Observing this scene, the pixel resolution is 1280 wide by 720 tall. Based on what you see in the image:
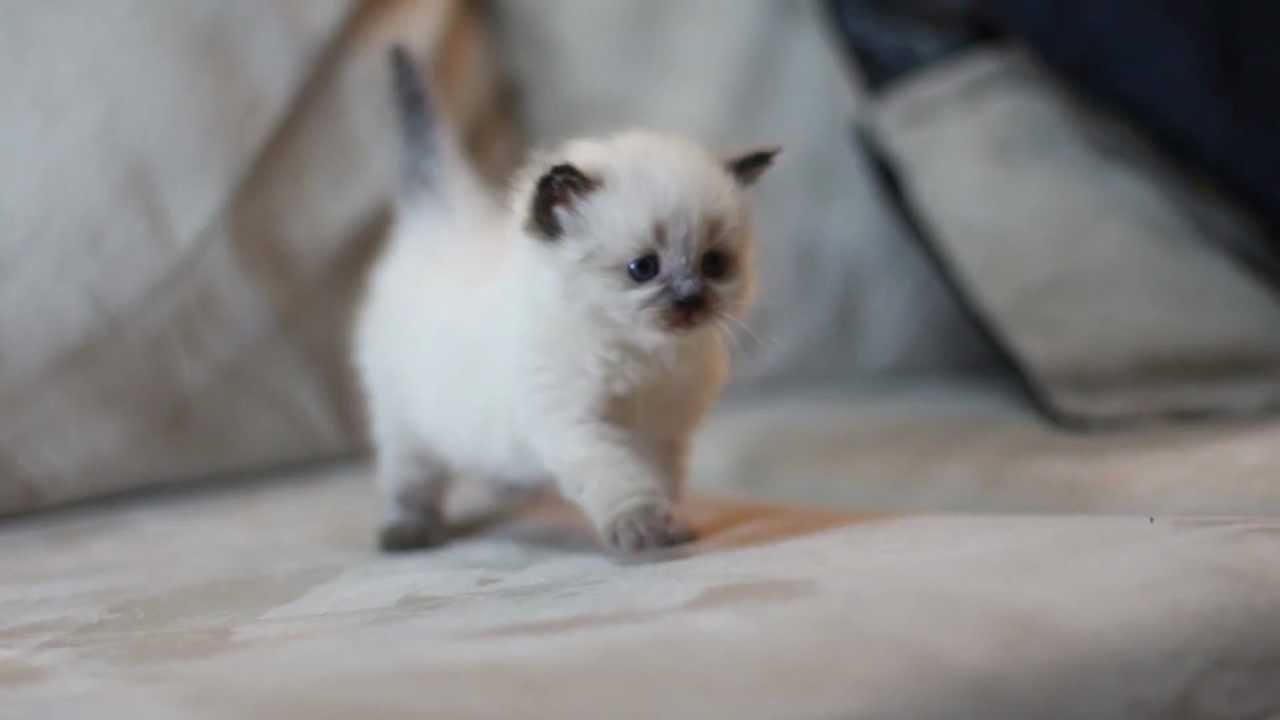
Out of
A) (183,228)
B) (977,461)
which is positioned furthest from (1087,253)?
(183,228)

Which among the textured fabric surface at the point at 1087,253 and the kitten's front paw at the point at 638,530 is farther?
the textured fabric surface at the point at 1087,253

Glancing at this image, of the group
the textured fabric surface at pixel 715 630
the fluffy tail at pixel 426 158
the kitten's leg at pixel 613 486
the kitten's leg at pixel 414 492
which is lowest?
the textured fabric surface at pixel 715 630

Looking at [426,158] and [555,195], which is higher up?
[426,158]

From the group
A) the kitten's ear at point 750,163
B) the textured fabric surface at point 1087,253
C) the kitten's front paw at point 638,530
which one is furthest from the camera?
the textured fabric surface at point 1087,253

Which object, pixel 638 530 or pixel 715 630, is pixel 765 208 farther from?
pixel 715 630

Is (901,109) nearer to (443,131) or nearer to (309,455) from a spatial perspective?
(443,131)

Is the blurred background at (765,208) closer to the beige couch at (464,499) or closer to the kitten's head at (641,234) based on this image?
the beige couch at (464,499)

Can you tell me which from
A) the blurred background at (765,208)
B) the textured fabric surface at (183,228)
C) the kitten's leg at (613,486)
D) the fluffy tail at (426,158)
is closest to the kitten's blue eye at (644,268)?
the kitten's leg at (613,486)

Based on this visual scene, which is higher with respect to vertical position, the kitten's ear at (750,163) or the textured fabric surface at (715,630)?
the kitten's ear at (750,163)
